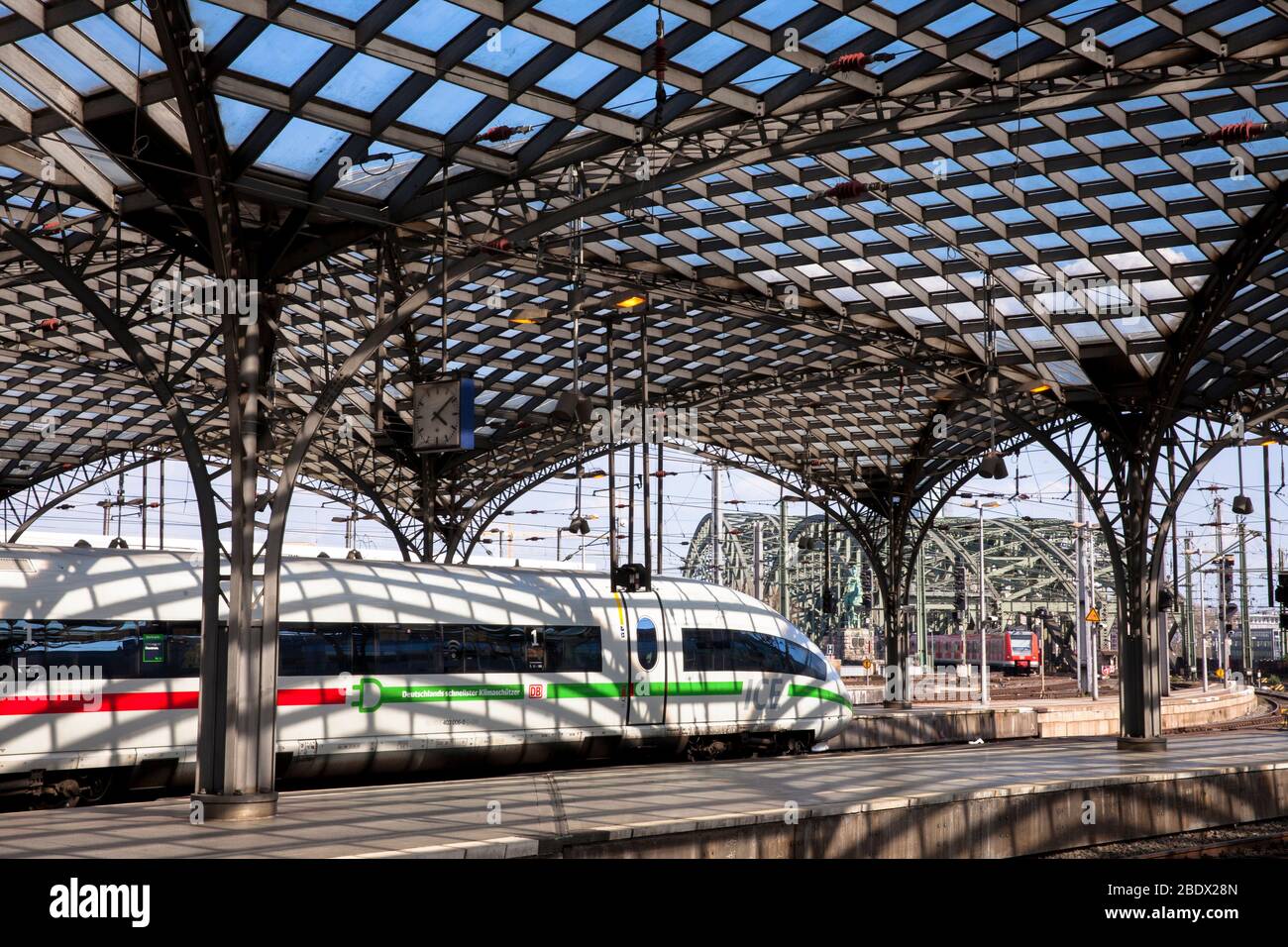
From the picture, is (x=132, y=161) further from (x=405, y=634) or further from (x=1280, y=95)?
(x=1280, y=95)

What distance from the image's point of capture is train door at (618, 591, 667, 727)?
1038 inches

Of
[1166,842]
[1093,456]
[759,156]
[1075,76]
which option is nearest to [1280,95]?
[1075,76]

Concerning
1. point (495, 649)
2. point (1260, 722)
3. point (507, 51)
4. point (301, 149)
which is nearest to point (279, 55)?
point (301, 149)

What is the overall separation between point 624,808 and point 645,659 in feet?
34.1

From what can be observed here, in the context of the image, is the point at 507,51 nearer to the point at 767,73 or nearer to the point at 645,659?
the point at 767,73

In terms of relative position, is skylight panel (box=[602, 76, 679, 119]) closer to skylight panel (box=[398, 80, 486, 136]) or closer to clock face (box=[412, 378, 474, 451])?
skylight panel (box=[398, 80, 486, 136])

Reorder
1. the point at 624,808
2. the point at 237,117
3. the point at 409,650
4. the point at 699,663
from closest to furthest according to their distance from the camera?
the point at 624,808, the point at 237,117, the point at 409,650, the point at 699,663

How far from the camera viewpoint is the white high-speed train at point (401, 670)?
63.4 feet

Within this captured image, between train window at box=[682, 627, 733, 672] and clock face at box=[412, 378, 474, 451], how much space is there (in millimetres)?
11367

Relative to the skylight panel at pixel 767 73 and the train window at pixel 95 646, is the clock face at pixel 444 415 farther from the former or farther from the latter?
the skylight panel at pixel 767 73

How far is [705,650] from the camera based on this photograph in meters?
27.8

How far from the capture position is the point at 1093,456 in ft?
114

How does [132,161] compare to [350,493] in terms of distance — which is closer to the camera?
[132,161]

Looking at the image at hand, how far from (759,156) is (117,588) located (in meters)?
11.5
